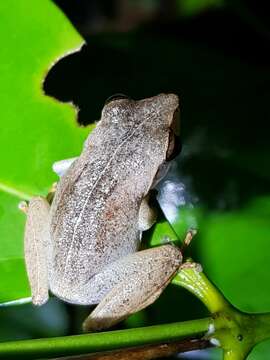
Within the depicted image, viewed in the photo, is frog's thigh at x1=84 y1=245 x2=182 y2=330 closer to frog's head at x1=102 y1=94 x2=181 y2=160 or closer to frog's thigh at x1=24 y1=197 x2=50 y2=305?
frog's thigh at x1=24 y1=197 x2=50 y2=305

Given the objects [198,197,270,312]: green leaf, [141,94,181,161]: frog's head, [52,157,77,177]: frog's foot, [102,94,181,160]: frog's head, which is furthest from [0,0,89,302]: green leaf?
[198,197,270,312]: green leaf

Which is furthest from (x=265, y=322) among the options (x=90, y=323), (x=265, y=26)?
(x=265, y=26)

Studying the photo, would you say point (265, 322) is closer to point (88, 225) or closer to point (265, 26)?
point (88, 225)

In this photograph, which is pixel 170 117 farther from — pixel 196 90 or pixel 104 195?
pixel 196 90

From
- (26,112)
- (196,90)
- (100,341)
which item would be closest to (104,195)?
(26,112)

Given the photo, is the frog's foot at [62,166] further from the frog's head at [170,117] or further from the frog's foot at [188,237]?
the frog's foot at [188,237]

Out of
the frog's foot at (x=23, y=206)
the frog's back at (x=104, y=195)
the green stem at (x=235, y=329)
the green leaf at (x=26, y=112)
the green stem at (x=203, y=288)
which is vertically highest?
the green leaf at (x=26, y=112)

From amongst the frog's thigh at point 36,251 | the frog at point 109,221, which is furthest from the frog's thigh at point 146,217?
the frog's thigh at point 36,251
